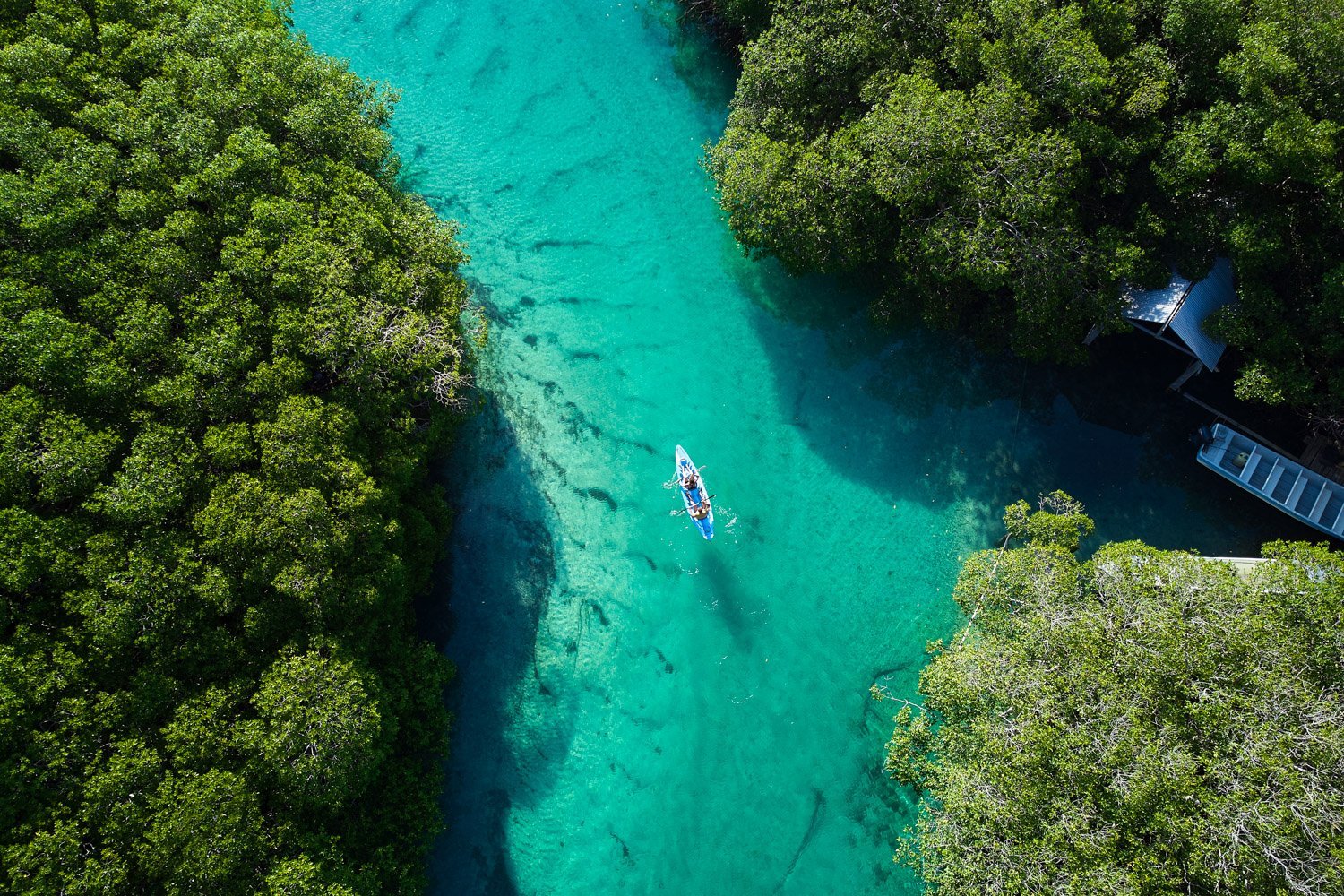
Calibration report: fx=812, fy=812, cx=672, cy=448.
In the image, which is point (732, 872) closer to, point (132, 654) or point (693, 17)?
point (132, 654)

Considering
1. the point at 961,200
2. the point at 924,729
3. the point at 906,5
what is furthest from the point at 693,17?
the point at 924,729

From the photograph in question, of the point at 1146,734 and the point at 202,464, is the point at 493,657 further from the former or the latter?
the point at 1146,734

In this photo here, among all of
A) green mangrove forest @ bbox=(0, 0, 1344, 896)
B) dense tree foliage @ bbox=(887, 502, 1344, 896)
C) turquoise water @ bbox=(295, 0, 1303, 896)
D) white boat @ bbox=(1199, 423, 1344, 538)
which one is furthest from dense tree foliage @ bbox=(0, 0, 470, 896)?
white boat @ bbox=(1199, 423, 1344, 538)

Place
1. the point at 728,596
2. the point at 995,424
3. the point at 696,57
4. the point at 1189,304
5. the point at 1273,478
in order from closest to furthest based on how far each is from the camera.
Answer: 1. the point at 1189,304
2. the point at 1273,478
3. the point at 728,596
4. the point at 995,424
5. the point at 696,57

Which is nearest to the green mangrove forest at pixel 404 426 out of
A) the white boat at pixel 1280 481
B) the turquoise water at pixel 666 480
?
the turquoise water at pixel 666 480

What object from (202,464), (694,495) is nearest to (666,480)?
(694,495)

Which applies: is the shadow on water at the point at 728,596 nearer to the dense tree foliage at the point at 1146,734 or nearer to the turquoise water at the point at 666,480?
the turquoise water at the point at 666,480
